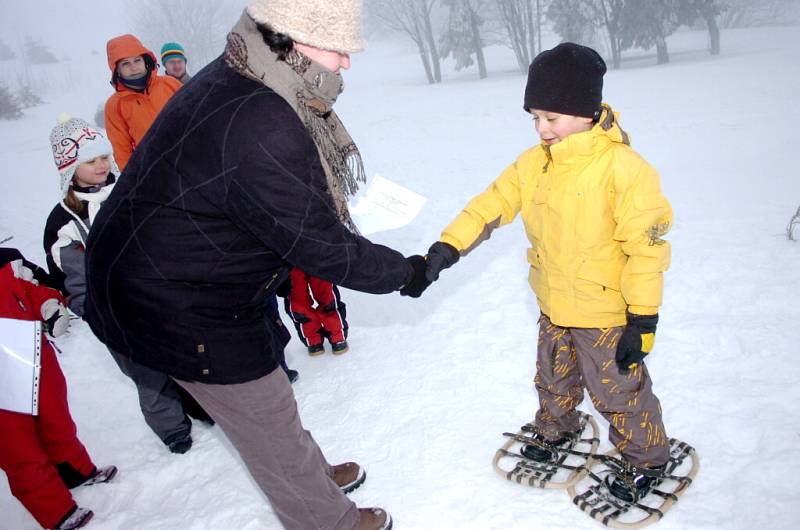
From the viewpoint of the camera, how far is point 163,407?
3.41m

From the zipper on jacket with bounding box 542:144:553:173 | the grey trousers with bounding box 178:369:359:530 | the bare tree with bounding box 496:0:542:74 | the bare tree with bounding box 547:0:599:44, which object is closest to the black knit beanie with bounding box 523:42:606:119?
the zipper on jacket with bounding box 542:144:553:173

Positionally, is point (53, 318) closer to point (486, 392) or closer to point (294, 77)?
point (294, 77)

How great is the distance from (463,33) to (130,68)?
101 ft

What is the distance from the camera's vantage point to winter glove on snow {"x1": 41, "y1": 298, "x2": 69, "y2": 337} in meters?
2.97

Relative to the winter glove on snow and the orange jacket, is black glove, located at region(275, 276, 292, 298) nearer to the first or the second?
the winter glove on snow

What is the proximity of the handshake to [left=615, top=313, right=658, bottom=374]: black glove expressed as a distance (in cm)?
79

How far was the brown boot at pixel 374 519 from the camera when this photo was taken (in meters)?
2.56

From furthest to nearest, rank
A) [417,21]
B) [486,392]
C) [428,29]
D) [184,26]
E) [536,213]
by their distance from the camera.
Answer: [184,26]
[417,21]
[428,29]
[486,392]
[536,213]

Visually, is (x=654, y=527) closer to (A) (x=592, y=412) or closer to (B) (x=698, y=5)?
(A) (x=592, y=412)

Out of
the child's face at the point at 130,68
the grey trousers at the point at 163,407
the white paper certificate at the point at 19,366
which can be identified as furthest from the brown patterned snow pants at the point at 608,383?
the child's face at the point at 130,68

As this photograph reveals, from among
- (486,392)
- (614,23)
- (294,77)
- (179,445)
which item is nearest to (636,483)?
(486,392)

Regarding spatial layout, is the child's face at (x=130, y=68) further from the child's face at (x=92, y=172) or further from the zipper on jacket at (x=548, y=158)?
the zipper on jacket at (x=548, y=158)

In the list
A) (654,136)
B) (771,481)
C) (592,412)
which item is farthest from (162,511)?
(654,136)

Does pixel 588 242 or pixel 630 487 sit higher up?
pixel 588 242
